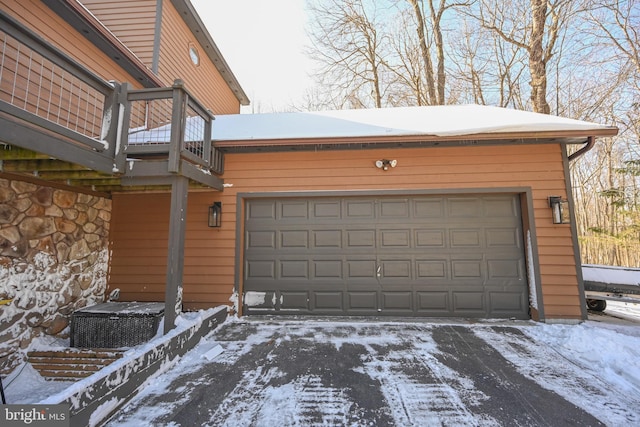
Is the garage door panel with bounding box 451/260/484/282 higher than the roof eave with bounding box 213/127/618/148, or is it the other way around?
the roof eave with bounding box 213/127/618/148

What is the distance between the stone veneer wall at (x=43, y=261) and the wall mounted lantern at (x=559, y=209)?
7.25 m

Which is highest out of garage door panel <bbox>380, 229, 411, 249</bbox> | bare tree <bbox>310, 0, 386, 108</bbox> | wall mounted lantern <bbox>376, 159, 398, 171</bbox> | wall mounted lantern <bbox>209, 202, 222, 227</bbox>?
bare tree <bbox>310, 0, 386, 108</bbox>

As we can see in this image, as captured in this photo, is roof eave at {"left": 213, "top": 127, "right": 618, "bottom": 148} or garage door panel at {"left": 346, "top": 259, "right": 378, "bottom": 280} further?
garage door panel at {"left": 346, "top": 259, "right": 378, "bottom": 280}

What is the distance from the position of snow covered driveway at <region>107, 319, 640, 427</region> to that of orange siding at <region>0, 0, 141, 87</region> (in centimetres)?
480

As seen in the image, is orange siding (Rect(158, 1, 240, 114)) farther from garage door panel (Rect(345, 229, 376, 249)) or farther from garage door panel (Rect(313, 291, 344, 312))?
garage door panel (Rect(313, 291, 344, 312))

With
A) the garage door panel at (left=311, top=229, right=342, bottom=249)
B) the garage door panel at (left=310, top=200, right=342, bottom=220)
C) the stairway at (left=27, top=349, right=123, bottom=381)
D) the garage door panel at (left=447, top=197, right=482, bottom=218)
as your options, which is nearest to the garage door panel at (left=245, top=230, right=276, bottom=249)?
the garage door panel at (left=311, top=229, right=342, bottom=249)

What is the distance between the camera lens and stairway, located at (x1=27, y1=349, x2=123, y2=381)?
3.19 meters

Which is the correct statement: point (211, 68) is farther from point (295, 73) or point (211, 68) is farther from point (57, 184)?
point (57, 184)

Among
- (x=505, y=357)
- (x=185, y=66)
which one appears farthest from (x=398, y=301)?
(x=185, y=66)

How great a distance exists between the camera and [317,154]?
15.3 feet

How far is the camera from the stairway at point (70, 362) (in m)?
3.19

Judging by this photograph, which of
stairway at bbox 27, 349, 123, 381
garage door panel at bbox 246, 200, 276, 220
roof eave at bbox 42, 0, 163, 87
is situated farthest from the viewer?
garage door panel at bbox 246, 200, 276, 220

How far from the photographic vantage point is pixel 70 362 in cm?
328

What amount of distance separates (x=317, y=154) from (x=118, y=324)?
3755mm
